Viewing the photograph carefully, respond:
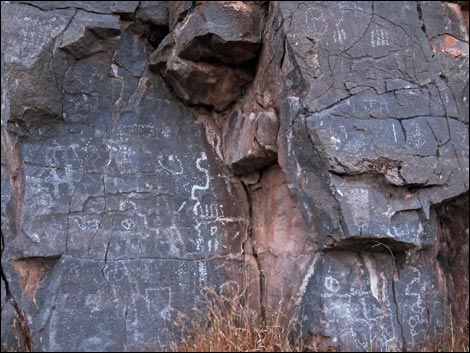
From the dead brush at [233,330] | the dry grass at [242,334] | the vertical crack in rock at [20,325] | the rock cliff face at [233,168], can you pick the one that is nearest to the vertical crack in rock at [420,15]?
the rock cliff face at [233,168]

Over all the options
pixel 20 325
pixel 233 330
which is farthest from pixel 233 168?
pixel 20 325

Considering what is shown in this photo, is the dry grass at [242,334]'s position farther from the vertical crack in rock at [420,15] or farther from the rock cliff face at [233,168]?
the vertical crack in rock at [420,15]

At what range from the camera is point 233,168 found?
13.8 feet

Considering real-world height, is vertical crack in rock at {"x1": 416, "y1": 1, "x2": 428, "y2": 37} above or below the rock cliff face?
above

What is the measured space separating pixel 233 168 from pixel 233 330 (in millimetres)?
1084

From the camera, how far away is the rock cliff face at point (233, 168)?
356 cm

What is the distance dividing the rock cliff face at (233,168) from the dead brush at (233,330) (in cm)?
10

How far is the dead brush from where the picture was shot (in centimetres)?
350

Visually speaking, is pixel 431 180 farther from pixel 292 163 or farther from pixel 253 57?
pixel 253 57

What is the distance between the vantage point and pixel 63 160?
13.1 ft

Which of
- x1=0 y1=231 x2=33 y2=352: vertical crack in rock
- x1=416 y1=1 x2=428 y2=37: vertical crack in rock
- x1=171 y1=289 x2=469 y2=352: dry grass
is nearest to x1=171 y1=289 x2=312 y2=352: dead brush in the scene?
x1=171 y1=289 x2=469 y2=352: dry grass

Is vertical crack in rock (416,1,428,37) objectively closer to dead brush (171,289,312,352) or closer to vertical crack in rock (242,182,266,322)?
vertical crack in rock (242,182,266,322)

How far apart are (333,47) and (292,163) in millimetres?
700

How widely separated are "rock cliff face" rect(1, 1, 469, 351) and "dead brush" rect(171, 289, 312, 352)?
10cm
